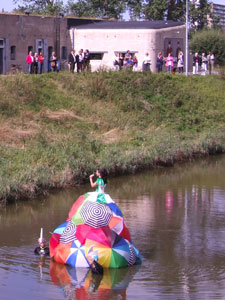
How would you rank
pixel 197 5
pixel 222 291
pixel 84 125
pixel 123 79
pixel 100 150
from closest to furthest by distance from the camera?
1. pixel 222 291
2. pixel 100 150
3. pixel 84 125
4. pixel 123 79
5. pixel 197 5

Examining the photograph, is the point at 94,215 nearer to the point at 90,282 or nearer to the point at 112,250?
the point at 112,250

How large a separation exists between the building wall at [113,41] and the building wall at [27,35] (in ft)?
4.02

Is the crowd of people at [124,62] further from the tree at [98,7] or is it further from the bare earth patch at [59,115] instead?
the tree at [98,7]

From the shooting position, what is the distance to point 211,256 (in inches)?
575

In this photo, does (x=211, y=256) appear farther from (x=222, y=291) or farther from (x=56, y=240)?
(x=56, y=240)

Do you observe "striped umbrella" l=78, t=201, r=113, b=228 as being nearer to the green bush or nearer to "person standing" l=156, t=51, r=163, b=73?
"person standing" l=156, t=51, r=163, b=73

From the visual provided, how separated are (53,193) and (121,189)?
264cm

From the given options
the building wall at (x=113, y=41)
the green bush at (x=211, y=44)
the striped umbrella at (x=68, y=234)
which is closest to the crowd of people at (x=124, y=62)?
the building wall at (x=113, y=41)

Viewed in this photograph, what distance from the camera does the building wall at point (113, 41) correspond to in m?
47.4

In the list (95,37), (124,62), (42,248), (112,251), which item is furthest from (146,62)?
(112,251)

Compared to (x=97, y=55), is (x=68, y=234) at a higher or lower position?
lower

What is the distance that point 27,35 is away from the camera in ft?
144

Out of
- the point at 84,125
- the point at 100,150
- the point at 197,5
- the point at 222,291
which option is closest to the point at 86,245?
the point at 222,291

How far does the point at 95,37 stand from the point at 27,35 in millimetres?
5817
